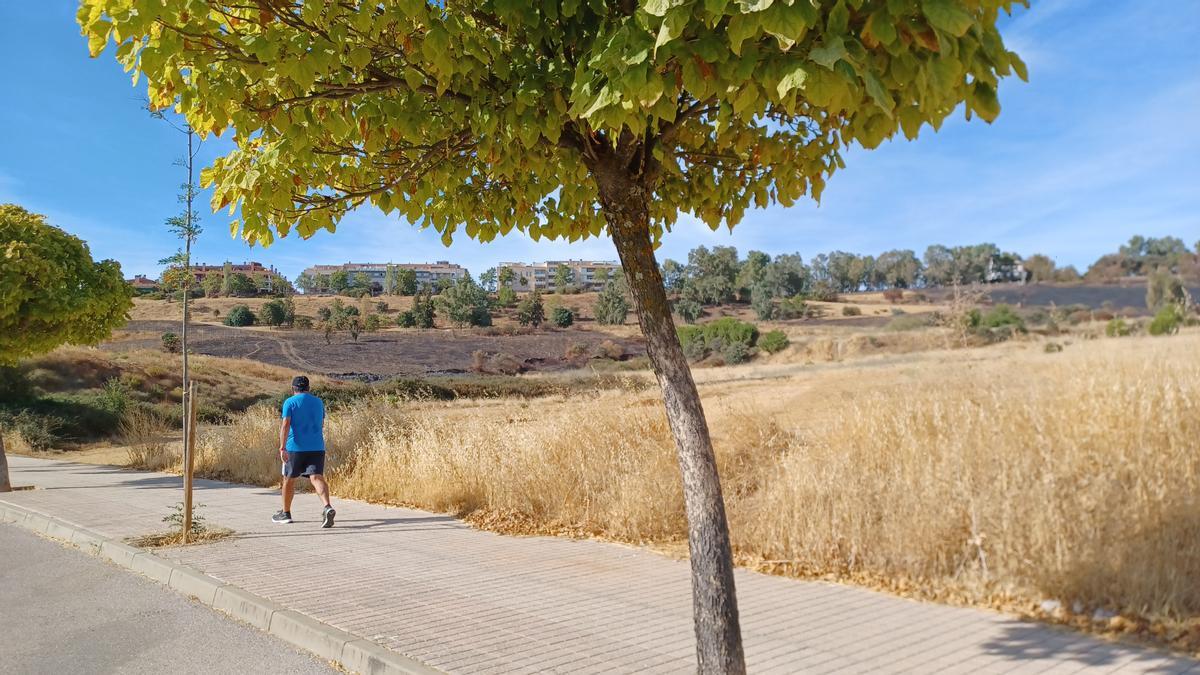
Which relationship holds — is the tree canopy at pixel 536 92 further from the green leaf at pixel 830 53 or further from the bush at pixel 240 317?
the bush at pixel 240 317

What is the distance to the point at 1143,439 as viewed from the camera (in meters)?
6.00

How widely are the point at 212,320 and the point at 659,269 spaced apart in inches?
1883

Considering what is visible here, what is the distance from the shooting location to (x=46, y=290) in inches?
566

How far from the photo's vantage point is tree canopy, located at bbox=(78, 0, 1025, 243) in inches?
95.3

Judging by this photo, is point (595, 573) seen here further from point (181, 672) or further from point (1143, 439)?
point (1143, 439)

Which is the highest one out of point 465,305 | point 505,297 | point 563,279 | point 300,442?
point 563,279

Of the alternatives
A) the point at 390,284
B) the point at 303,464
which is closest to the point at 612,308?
the point at 390,284

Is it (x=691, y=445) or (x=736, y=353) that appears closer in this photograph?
(x=691, y=445)

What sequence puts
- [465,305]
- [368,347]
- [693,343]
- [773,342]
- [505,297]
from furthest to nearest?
[505,297]
[773,342]
[693,343]
[465,305]
[368,347]

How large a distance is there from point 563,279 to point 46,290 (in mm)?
55789

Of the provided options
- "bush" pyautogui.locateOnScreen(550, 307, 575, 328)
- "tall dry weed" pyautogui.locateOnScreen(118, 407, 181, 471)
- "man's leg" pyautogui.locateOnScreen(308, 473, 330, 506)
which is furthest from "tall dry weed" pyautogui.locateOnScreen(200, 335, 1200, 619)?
"bush" pyautogui.locateOnScreen(550, 307, 575, 328)

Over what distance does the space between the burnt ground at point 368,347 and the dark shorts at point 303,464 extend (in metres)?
30.1

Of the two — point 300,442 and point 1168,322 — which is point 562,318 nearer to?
point 1168,322

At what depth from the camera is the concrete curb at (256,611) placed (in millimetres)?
Result: 4664
